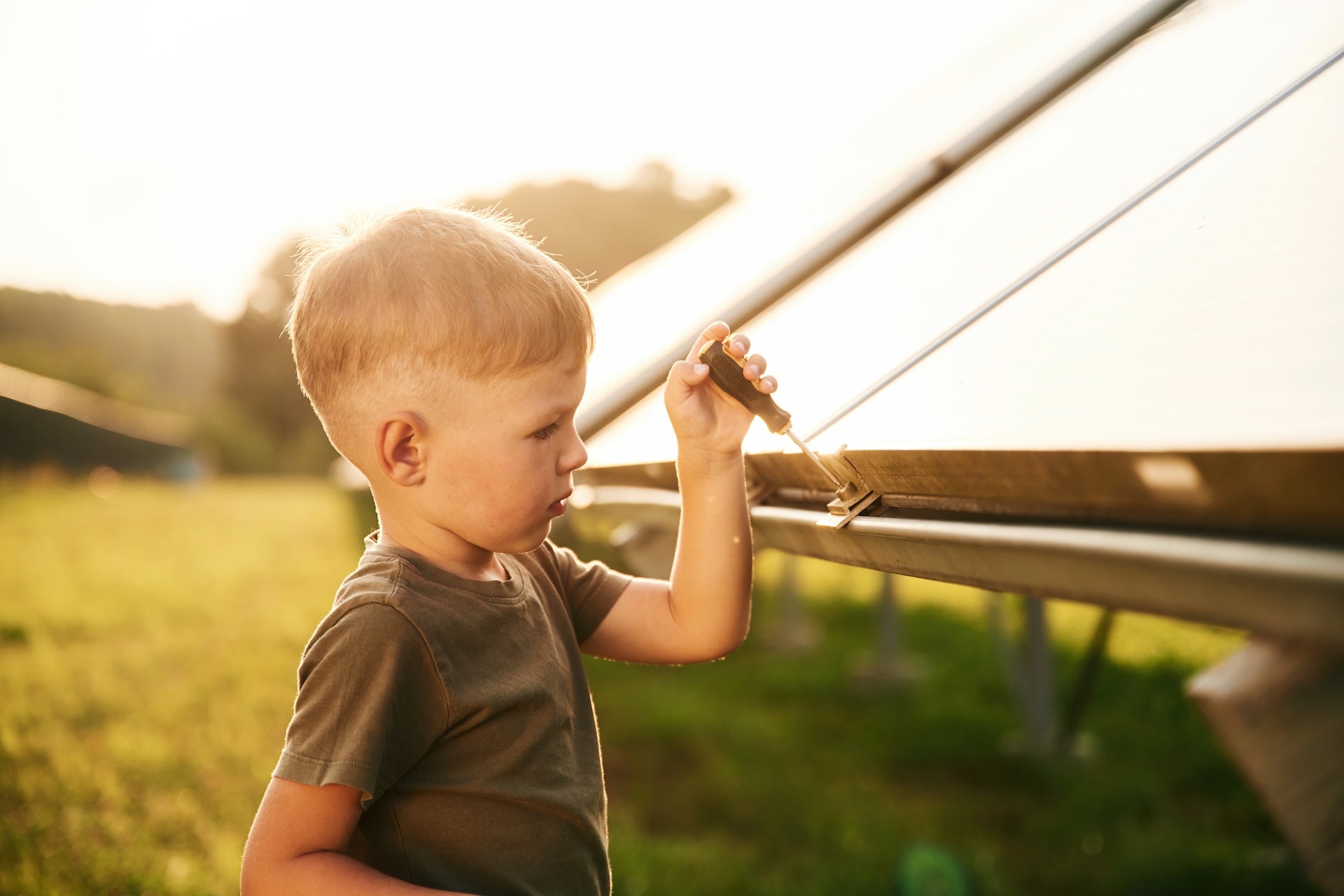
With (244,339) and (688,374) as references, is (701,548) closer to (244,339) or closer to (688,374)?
(688,374)

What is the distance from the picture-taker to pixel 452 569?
122 centimetres

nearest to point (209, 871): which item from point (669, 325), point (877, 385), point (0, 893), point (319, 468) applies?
point (0, 893)

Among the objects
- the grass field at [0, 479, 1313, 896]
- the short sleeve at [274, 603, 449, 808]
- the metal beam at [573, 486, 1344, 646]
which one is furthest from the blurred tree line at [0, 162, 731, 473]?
the metal beam at [573, 486, 1344, 646]

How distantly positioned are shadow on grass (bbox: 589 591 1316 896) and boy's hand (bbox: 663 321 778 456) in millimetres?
2165

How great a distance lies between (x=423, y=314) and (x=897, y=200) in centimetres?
129

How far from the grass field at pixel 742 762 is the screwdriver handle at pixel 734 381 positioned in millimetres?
2312

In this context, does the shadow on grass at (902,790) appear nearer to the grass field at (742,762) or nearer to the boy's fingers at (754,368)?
the grass field at (742,762)

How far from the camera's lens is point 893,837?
3.42m

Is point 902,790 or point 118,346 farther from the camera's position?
point 118,346

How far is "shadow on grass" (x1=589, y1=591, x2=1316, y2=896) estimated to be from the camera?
3.12 metres

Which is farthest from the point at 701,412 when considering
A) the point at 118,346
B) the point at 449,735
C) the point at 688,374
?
the point at 118,346

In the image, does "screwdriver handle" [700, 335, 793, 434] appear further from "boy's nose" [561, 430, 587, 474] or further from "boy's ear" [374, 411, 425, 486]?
"boy's ear" [374, 411, 425, 486]

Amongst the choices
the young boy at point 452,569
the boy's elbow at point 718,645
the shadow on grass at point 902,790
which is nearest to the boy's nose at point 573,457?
the young boy at point 452,569

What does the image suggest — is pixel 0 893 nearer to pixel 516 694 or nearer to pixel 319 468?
pixel 516 694
